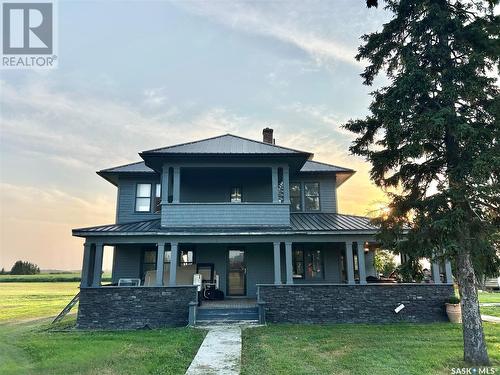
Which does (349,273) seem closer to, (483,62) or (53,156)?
(483,62)

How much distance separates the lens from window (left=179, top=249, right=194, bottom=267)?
14.3m

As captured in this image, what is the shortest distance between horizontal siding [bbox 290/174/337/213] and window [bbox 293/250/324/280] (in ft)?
8.10

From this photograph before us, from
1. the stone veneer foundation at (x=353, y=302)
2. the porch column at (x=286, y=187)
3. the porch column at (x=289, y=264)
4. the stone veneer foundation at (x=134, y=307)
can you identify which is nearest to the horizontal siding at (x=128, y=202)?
the stone veneer foundation at (x=134, y=307)

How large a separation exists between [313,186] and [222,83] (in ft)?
21.3

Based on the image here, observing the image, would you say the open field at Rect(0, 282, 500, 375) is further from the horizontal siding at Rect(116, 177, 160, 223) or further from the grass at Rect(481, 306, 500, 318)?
the horizontal siding at Rect(116, 177, 160, 223)

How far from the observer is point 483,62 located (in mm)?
6820

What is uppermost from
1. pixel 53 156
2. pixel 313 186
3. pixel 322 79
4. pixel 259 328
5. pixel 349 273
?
pixel 322 79

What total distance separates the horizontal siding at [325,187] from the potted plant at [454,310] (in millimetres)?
6104

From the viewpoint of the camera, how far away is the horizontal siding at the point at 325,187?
15.7m

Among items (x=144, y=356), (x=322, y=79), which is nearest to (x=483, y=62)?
(x=322, y=79)

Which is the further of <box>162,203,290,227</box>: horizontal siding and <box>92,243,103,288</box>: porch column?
<box>162,203,290,227</box>: horizontal siding

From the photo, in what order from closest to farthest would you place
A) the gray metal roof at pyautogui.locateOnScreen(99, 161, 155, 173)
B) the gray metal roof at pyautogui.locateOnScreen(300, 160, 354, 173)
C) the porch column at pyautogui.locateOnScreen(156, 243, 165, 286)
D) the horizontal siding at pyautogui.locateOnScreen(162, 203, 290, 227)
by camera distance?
the porch column at pyautogui.locateOnScreen(156, 243, 165, 286) < the horizontal siding at pyautogui.locateOnScreen(162, 203, 290, 227) < the gray metal roof at pyautogui.locateOnScreen(99, 161, 155, 173) < the gray metal roof at pyautogui.locateOnScreen(300, 160, 354, 173)

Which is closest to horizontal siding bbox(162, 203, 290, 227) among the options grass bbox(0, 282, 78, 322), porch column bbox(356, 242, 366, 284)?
porch column bbox(356, 242, 366, 284)

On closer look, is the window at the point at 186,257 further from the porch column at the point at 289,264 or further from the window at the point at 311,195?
the window at the point at 311,195
